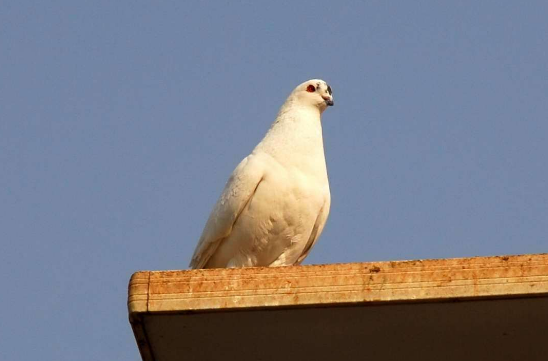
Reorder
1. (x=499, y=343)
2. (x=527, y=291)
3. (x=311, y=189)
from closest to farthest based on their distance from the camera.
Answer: (x=527, y=291), (x=499, y=343), (x=311, y=189)

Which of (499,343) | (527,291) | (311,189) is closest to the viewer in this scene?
(527,291)

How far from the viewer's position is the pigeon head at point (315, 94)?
448 inches

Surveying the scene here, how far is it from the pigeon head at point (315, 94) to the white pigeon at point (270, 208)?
897mm

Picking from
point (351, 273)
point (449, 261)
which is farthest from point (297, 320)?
point (449, 261)

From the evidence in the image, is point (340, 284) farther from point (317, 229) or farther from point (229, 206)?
point (317, 229)

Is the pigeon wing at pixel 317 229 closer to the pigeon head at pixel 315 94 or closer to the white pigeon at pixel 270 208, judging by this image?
the white pigeon at pixel 270 208

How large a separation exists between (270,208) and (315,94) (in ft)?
6.61

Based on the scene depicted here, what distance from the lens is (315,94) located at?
11469 millimetres

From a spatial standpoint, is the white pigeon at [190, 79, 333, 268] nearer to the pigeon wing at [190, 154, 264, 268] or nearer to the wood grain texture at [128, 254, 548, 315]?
the pigeon wing at [190, 154, 264, 268]

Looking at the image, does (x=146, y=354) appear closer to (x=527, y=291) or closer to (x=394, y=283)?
(x=394, y=283)

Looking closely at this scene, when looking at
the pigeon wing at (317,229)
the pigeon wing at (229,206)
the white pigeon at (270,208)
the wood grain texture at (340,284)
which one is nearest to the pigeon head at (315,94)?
the white pigeon at (270,208)

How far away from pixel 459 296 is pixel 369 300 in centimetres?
47

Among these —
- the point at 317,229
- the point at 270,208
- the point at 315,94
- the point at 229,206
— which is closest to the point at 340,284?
the point at 270,208

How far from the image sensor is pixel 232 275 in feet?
20.8
